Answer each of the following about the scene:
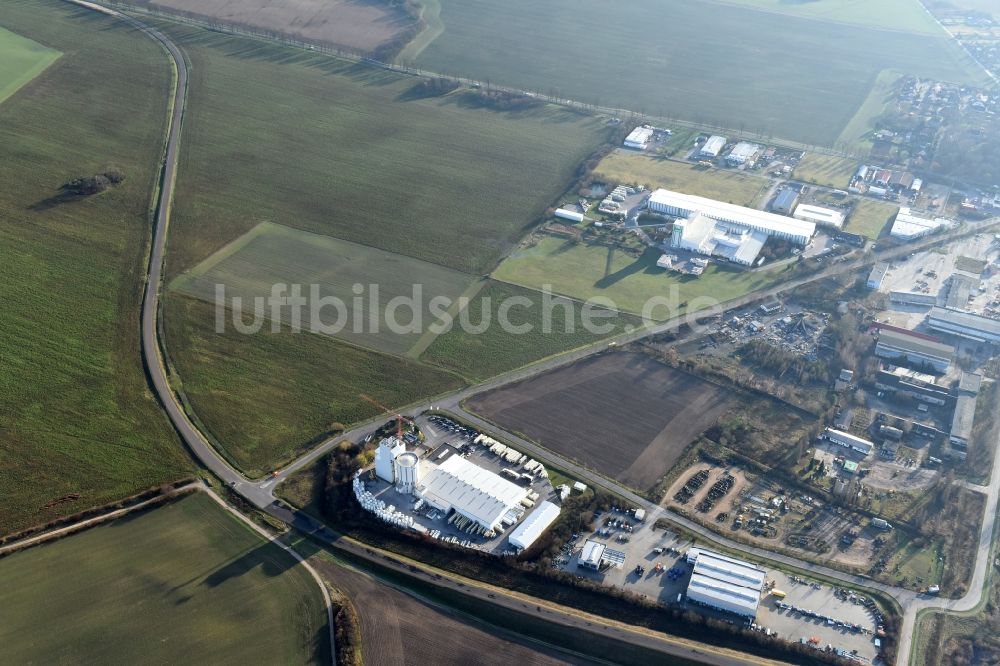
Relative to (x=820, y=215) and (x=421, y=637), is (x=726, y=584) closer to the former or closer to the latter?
(x=421, y=637)

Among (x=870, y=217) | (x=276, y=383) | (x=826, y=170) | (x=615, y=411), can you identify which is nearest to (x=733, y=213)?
(x=870, y=217)

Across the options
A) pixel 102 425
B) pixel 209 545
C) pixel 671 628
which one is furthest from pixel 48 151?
pixel 671 628

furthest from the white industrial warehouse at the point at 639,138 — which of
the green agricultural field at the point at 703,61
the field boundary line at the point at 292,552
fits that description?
the field boundary line at the point at 292,552

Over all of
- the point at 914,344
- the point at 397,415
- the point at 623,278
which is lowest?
the point at 397,415

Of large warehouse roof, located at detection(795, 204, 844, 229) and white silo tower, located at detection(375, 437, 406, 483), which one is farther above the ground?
large warehouse roof, located at detection(795, 204, 844, 229)

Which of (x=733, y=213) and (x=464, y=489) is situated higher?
(x=733, y=213)

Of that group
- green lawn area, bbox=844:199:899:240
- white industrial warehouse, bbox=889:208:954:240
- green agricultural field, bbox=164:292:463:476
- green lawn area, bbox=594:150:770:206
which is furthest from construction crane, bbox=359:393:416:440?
white industrial warehouse, bbox=889:208:954:240

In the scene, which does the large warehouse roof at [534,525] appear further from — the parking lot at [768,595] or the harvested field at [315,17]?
the harvested field at [315,17]

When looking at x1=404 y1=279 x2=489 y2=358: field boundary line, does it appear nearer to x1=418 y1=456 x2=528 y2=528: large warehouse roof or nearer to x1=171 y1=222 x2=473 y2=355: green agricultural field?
x1=171 y1=222 x2=473 y2=355: green agricultural field
